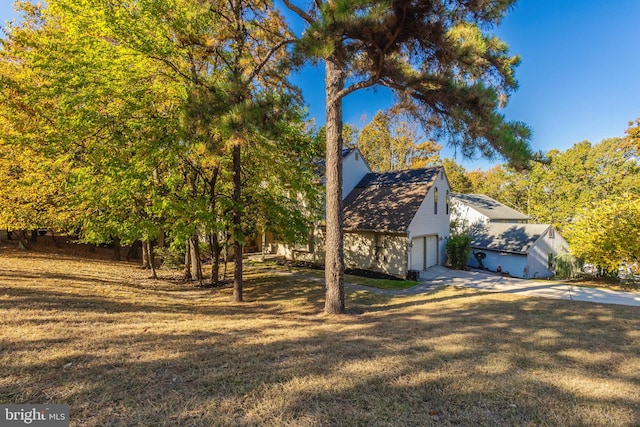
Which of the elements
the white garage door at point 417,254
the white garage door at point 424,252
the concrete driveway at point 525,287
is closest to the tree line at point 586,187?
the concrete driveway at point 525,287

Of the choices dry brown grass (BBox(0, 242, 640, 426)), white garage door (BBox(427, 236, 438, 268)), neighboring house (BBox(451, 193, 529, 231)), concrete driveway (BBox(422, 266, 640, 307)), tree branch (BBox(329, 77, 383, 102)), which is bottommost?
concrete driveway (BBox(422, 266, 640, 307))

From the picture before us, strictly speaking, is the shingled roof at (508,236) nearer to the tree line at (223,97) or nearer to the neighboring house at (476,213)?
the neighboring house at (476,213)

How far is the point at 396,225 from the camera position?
49.4 feet

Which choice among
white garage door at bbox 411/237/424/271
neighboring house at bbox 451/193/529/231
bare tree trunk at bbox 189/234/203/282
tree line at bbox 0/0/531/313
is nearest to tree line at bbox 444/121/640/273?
neighboring house at bbox 451/193/529/231

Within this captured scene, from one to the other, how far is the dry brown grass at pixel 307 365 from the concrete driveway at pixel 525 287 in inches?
157

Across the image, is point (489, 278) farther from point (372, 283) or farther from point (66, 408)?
point (66, 408)

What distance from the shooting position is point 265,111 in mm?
7871

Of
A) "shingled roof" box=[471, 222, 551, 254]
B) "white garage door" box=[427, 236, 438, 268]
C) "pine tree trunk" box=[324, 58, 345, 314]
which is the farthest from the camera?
"shingled roof" box=[471, 222, 551, 254]

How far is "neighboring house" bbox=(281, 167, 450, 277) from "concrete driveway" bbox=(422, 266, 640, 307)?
1.23 m

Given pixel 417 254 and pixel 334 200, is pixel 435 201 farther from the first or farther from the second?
pixel 334 200

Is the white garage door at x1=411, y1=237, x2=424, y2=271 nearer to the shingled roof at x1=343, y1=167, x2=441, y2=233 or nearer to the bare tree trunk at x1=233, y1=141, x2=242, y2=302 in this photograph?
the shingled roof at x1=343, y1=167, x2=441, y2=233

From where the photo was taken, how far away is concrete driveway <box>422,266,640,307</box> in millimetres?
10984

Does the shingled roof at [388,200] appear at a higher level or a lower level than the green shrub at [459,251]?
higher

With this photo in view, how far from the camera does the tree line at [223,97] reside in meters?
6.05
